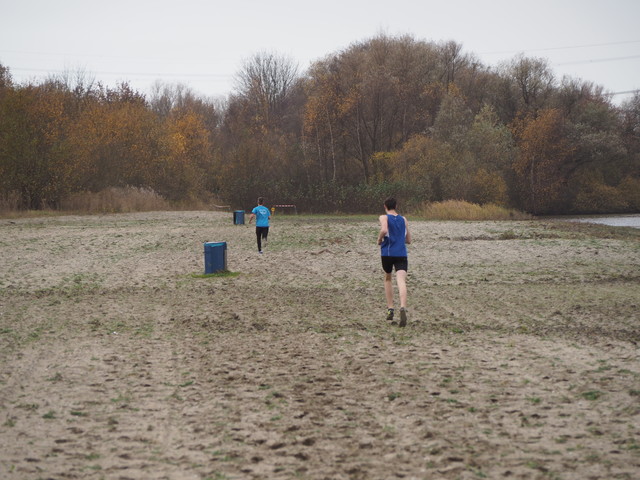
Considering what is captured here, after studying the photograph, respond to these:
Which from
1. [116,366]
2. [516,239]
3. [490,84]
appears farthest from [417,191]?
[116,366]

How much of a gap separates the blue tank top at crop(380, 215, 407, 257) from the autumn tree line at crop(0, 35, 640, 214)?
39.8 meters

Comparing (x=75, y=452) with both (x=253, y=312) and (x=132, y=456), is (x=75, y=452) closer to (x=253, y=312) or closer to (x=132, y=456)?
(x=132, y=456)

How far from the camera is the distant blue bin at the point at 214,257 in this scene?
16.6 m

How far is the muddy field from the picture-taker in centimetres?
509

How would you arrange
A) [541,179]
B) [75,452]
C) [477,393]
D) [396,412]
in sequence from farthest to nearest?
[541,179], [477,393], [396,412], [75,452]

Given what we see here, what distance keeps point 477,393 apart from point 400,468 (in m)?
2.06

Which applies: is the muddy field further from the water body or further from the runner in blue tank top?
the water body

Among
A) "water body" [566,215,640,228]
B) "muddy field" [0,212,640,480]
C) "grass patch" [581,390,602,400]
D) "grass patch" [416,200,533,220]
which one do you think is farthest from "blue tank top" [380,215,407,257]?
"water body" [566,215,640,228]

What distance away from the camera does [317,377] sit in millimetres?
7410

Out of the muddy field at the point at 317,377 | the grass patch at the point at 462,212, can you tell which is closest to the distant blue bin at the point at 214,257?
the muddy field at the point at 317,377

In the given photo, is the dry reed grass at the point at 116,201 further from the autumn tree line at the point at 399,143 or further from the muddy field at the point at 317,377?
the muddy field at the point at 317,377

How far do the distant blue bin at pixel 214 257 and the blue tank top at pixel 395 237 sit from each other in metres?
6.94

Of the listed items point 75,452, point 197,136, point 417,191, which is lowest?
point 75,452

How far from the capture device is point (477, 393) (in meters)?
6.68
